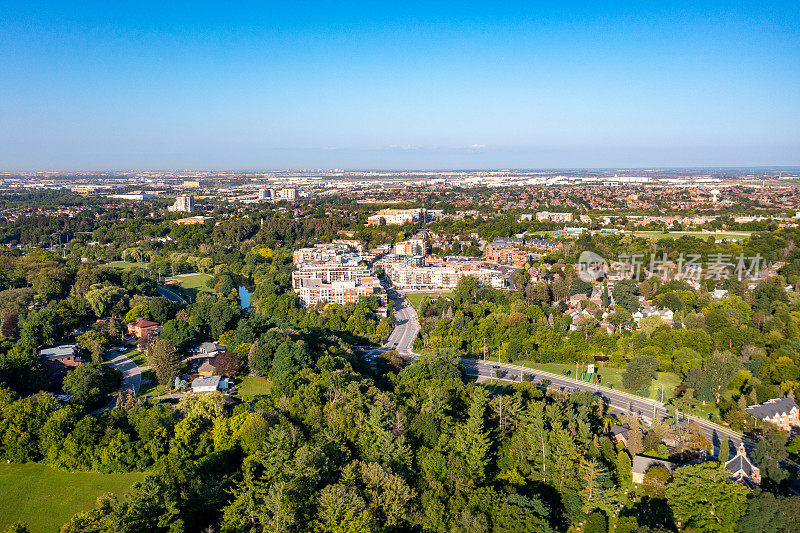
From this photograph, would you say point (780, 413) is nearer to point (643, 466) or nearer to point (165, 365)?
point (643, 466)

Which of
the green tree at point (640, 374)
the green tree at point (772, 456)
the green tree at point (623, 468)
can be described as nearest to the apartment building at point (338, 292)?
the green tree at point (640, 374)

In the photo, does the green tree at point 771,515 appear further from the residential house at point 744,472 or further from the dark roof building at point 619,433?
the dark roof building at point 619,433

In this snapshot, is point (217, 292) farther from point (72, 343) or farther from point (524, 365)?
point (524, 365)

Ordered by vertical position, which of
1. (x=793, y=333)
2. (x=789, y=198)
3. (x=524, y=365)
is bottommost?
(x=524, y=365)

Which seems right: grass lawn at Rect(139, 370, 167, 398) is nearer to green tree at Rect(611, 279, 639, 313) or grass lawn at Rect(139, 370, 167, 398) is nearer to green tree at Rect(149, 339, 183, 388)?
green tree at Rect(149, 339, 183, 388)

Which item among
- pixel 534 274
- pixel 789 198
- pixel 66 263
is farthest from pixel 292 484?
pixel 789 198

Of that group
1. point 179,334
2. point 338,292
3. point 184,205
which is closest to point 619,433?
point 179,334
